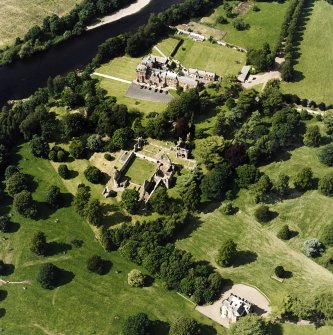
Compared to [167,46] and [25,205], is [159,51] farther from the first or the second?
[25,205]

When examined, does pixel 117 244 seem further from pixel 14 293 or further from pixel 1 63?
pixel 1 63

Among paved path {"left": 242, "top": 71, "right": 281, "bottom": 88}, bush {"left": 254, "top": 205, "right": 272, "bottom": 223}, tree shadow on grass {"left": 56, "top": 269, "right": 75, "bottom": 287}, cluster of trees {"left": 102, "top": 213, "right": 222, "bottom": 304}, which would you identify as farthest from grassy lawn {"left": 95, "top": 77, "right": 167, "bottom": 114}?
tree shadow on grass {"left": 56, "top": 269, "right": 75, "bottom": 287}

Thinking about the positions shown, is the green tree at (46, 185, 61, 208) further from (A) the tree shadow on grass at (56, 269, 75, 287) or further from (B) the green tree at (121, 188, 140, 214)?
(A) the tree shadow on grass at (56, 269, 75, 287)

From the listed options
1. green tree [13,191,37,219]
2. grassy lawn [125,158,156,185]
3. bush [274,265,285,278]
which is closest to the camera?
bush [274,265,285,278]

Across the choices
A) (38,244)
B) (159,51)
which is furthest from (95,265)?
(159,51)

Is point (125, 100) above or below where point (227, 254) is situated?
above

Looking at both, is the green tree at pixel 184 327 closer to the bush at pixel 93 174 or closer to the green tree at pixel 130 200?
the green tree at pixel 130 200
